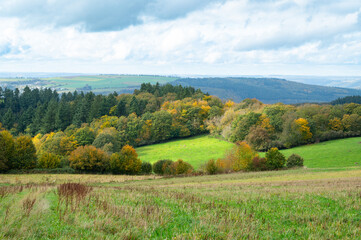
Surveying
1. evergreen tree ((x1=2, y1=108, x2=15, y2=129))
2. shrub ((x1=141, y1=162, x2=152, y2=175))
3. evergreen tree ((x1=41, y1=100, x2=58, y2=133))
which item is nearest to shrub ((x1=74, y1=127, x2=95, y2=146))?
evergreen tree ((x1=41, y1=100, x2=58, y2=133))

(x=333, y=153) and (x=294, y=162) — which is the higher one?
(x=294, y=162)

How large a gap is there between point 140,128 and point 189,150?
2599 cm

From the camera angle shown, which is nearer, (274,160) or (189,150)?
(274,160)

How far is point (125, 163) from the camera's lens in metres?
60.0

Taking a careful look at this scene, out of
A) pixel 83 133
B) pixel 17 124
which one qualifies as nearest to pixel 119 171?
pixel 83 133

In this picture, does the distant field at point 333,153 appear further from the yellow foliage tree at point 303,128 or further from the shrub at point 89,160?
A: the shrub at point 89,160

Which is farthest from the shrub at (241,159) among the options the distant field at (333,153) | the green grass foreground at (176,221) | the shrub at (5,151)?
the green grass foreground at (176,221)

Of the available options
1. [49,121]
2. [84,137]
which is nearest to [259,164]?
[84,137]

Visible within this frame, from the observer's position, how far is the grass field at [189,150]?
81.6m

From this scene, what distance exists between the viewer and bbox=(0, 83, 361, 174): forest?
59188 mm

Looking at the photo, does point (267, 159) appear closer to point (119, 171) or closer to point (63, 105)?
point (119, 171)

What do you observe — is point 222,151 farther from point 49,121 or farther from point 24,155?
point 49,121

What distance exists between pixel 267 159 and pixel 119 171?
107ft

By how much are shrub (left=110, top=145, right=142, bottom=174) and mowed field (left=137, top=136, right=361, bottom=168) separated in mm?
16817
